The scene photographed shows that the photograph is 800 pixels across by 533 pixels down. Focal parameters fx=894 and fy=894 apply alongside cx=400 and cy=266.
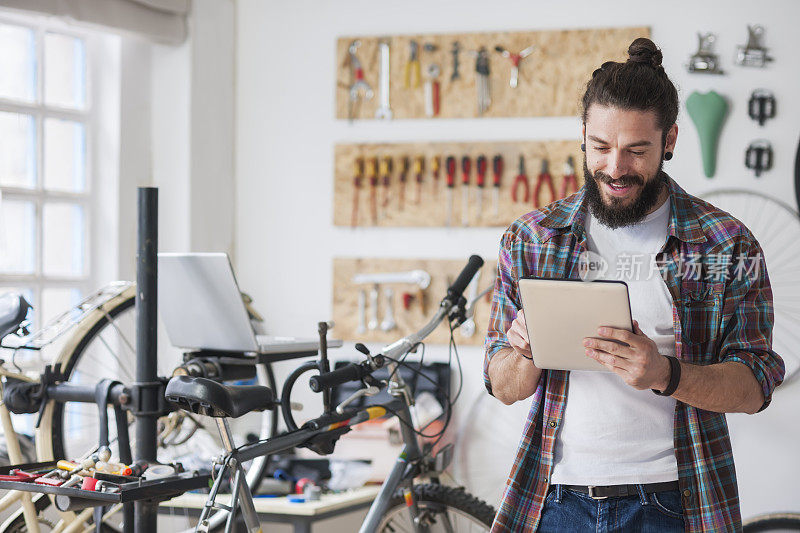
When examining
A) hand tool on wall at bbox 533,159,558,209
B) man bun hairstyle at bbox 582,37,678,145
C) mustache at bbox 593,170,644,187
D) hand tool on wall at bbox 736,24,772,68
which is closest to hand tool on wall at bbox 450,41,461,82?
hand tool on wall at bbox 533,159,558,209

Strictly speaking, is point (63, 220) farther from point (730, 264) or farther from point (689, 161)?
point (730, 264)

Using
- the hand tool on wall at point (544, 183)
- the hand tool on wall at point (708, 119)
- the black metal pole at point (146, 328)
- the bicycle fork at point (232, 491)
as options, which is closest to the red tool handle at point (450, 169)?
the hand tool on wall at point (544, 183)

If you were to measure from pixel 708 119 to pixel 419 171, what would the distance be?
1.04m

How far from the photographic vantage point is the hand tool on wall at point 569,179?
10.6 ft

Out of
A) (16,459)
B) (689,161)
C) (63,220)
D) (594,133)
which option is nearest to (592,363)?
(594,133)

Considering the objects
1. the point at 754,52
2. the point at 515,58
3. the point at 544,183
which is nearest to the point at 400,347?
the point at 544,183

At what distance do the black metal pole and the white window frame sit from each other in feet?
3.94

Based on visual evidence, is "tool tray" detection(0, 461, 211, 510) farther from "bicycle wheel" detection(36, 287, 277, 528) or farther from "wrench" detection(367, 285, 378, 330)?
"wrench" detection(367, 285, 378, 330)

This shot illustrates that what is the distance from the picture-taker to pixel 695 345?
1.48 m

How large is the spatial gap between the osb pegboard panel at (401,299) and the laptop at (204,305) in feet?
3.50

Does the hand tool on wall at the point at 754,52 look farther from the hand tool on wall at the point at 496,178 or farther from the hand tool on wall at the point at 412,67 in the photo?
the hand tool on wall at the point at 412,67

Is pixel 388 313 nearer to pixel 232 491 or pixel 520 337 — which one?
pixel 232 491

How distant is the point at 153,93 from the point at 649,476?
2.55m

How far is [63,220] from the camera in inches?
125
